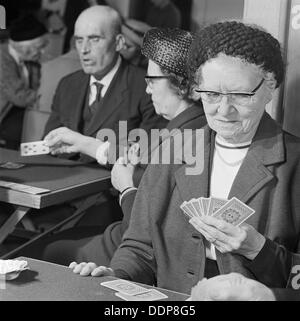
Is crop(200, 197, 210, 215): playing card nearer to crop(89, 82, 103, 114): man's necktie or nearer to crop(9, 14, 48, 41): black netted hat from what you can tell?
crop(89, 82, 103, 114): man's necktie

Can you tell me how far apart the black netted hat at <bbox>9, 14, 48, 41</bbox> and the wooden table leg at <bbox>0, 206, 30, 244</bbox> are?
8.56 ft

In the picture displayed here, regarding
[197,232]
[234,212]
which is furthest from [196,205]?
[197,232]

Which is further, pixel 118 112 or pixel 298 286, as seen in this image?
pixel 118 112

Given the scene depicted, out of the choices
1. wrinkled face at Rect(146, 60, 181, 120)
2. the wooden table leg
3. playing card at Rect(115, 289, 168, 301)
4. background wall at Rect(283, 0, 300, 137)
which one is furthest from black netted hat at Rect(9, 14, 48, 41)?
playing card at Rect(115, 289, 168, 301)

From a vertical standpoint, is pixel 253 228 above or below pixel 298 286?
above

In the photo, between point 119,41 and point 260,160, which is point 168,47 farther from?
point 119,41

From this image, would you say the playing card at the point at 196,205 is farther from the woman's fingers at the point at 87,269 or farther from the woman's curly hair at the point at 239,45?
the woman's curly hair at the point at 239,45

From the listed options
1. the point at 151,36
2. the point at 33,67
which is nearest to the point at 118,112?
the point at 151,36

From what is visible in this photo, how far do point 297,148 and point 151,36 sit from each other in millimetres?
1002

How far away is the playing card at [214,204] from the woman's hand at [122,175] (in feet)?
3.84

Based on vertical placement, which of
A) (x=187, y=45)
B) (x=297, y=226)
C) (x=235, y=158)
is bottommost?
(x=297, y=226)

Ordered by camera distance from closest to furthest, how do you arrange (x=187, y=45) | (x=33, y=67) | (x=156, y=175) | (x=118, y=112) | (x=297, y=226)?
(x=297, y=226) < (x=156, y=175) < (x=187, y=45) < (x=118, y=112) < (x=33, y=67)

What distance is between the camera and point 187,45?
10.5ft
